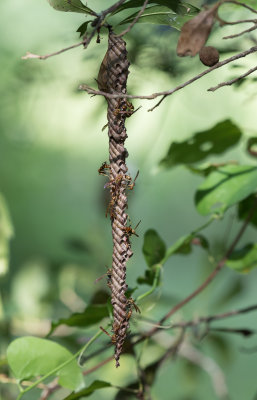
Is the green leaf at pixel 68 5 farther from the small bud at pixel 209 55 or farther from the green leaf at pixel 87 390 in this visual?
the green leaf at pixel 87 390

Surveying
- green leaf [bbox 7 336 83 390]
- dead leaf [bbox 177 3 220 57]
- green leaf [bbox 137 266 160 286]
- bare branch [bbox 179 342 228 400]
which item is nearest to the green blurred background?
bare branch [bbox 179 342 228 400]

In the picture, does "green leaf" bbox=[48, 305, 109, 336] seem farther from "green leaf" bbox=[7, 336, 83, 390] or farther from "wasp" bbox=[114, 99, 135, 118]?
"wasp" bbox=[114, 99, 135, 118]

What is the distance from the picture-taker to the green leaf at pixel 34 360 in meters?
0.35

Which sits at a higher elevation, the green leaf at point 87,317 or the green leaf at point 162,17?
the green leaf at point 162,17

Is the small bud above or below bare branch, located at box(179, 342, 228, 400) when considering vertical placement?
above

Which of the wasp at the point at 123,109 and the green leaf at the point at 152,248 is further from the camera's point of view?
the green leaf at the point at 152,248

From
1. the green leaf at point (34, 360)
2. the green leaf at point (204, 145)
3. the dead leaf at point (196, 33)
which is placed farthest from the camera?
the green leaf at point (204, 145)

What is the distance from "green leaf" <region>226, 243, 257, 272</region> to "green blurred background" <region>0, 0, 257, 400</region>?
157 mm

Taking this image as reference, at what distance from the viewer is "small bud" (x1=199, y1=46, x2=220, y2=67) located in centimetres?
24

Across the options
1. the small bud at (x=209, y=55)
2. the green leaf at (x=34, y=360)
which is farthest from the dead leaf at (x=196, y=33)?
the green leaf at (x=34, y=360)

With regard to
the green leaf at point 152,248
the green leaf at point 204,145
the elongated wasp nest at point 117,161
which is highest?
the elongated wasp nest at point 117,161

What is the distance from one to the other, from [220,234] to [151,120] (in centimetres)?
18

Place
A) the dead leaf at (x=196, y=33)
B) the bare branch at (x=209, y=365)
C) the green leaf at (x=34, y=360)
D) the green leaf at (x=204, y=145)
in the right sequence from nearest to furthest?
the dead leaf at (x=196, y=33) < the green leaf at (x=34, y=360) < the green leaf at (x=204, y=145) < the bare branch at (x=209, y=365)

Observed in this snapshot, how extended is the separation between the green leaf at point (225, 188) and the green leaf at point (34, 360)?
162mm
